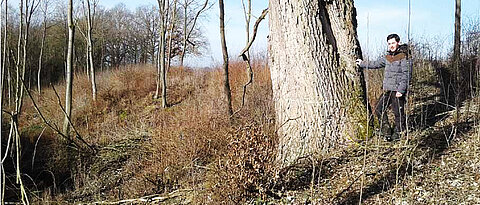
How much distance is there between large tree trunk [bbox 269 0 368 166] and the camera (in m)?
4.52

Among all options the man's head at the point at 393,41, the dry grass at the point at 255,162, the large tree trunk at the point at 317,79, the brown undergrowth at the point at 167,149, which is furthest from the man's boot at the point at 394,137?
the brown undergrowth at the point at 167,149

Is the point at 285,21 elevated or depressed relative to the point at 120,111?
elevated

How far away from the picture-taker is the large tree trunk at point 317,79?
4.52 m

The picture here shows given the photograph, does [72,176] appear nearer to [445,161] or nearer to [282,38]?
[282,38]

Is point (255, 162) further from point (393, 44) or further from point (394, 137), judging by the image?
point (393, 44)

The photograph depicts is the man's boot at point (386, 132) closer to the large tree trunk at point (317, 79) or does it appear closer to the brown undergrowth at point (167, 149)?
the large tree trunk at point (317, 79)

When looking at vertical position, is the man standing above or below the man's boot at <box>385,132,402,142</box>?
above

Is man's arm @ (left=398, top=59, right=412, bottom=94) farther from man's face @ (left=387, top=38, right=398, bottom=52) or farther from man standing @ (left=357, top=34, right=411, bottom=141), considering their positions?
man's face @ (left=387, top=38, right=398, bottom=52)

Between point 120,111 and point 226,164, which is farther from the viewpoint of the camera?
point 120,111

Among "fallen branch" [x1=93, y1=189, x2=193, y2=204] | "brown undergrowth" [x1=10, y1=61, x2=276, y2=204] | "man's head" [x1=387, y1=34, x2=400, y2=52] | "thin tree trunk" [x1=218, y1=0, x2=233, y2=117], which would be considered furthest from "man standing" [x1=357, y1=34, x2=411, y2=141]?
"thin tree trunk" [x1=218, y1=0, x2=233, y2=117]

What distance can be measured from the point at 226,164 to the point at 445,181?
77.7 inches

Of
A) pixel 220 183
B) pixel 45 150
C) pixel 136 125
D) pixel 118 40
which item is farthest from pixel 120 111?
pixel 220 183

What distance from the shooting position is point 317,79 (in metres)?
4.54

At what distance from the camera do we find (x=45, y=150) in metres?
8.31
